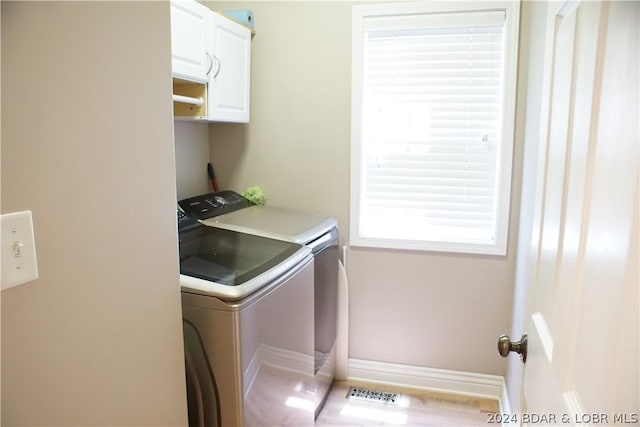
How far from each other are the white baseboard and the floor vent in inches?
4.1

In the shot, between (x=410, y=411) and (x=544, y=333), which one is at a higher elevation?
(x=544, y=333)

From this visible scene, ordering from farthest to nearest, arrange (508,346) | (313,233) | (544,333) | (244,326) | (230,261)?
(313,233)
(230,261)
(244,326)
(508,346)
(544,333)

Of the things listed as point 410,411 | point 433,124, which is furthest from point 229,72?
point 410,411

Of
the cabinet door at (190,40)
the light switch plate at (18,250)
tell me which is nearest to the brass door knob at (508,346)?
the light switch plate at (18,250)

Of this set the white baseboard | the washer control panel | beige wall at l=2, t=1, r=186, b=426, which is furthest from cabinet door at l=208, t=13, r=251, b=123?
the white baseboard

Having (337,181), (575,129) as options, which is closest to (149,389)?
(575,129)

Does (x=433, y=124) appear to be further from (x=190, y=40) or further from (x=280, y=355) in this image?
(x=280, y=355)

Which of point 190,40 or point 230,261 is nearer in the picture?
point 230,261

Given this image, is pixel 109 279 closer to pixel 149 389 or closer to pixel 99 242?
pixel 99 242

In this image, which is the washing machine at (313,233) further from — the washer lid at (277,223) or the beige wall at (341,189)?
the beige wall at (341,189)

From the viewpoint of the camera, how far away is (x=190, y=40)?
2084mm

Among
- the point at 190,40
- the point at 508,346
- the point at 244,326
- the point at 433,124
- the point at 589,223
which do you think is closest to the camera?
the point at 589,223

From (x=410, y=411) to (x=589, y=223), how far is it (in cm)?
210

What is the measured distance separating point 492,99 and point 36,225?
226 cm
